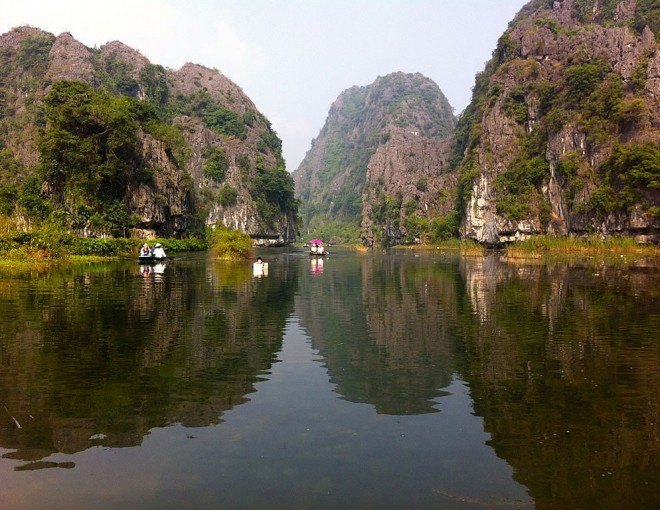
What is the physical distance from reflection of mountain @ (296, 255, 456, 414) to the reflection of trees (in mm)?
827

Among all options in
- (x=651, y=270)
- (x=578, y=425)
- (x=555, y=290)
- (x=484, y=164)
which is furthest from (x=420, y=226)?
(x=578, y=425)

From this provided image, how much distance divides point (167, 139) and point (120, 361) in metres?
78.9

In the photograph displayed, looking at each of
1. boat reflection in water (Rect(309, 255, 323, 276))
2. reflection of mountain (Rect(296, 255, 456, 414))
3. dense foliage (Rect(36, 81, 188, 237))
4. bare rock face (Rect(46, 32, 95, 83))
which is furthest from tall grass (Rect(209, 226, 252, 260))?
bare rock face (Rect(46, 32, 95, 83))

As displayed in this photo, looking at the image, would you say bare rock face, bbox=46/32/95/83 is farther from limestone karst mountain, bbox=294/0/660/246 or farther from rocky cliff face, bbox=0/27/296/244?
limestone karst mountain, bbox=294/0/660/246

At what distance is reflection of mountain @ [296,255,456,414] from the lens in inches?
373

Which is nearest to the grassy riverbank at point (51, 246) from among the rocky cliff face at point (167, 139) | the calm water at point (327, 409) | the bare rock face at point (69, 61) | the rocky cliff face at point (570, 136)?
the rocky cliff face at point (167, 139)

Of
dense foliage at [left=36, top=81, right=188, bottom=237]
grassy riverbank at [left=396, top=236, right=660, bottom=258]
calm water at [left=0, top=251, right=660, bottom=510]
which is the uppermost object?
dense foliage at [left=36, top=81, right=188, bottom=237]

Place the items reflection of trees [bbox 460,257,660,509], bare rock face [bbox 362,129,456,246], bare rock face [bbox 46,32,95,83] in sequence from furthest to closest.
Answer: bare rock face [bbox 362,129,456,246], bare rock face [bbox 46,32,95,83], reflection of trees [bbox 460,257,660,509]

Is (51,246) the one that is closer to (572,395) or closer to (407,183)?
(572,395)

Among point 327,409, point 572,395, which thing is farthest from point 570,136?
point 327,409

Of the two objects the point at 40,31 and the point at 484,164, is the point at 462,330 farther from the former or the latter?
the point at 40,31

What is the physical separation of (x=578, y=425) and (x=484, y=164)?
9974 centimetres

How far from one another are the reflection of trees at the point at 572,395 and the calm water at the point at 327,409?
0.04 metres

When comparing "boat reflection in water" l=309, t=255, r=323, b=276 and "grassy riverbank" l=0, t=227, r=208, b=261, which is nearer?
"grassy riverbank" l=0, t=227, r=208, b=261
